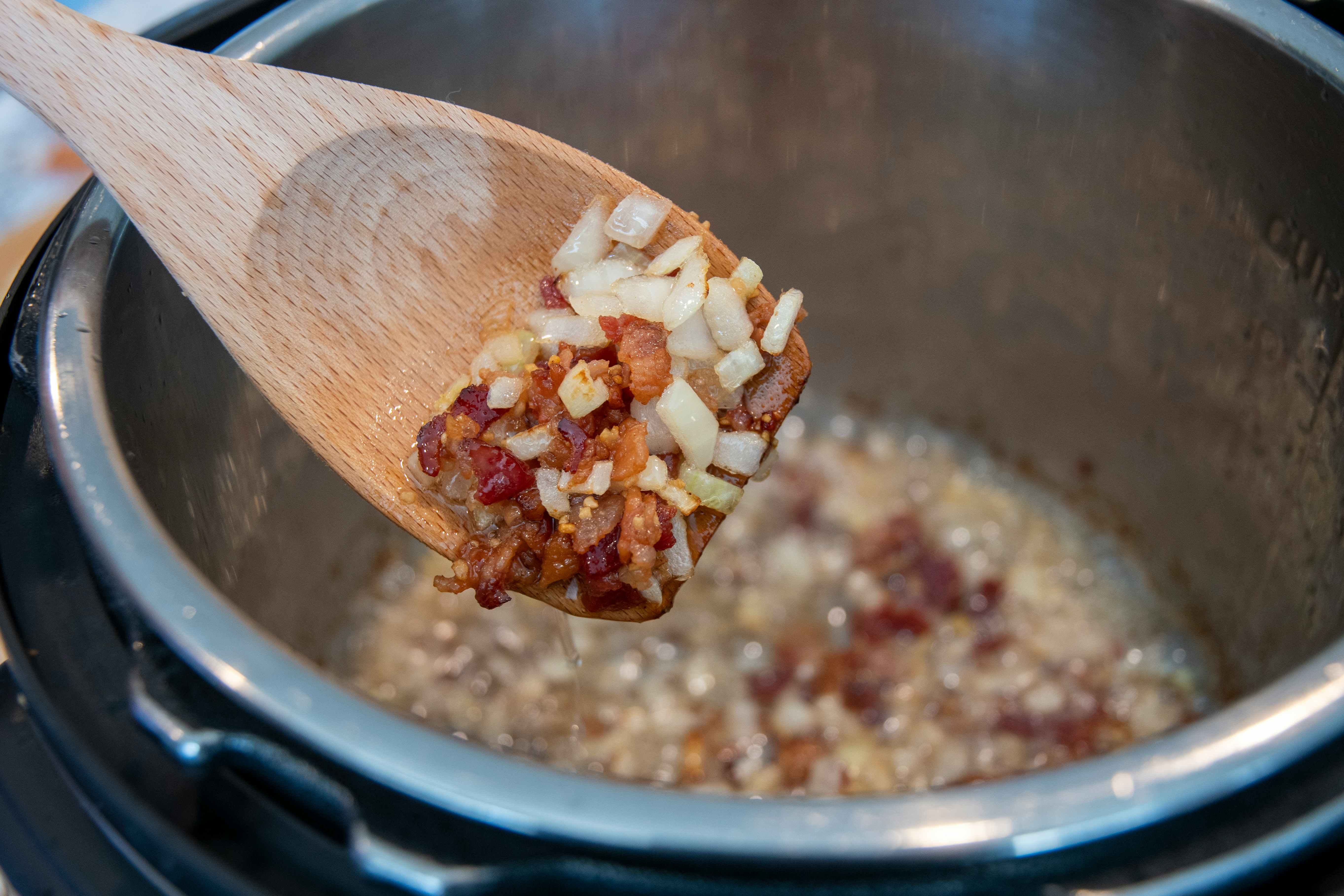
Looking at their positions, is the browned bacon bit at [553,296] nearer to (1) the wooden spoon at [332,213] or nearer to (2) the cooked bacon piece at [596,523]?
(1) the wooden spoon at [332,213]

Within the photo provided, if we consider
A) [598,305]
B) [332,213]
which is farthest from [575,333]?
[332,213]

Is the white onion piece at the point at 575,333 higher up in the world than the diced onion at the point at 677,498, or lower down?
higher up

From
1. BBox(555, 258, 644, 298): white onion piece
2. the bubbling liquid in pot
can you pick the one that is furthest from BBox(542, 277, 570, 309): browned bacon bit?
the bubbling liquid in pot

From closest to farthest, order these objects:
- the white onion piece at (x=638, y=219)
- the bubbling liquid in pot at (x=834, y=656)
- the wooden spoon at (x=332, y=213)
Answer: the wooden spoon at (x=332, y=213) < the white onion piece at (x=638, y=219) < the bubbling liquid in pot at (x=834, y=656)

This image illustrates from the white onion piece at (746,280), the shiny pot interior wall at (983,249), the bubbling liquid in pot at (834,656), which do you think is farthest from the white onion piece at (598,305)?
the bubbling liquid in pot at (834,656)

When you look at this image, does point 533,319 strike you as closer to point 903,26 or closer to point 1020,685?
point 903,26

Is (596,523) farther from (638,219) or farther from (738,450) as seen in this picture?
(638,219)
